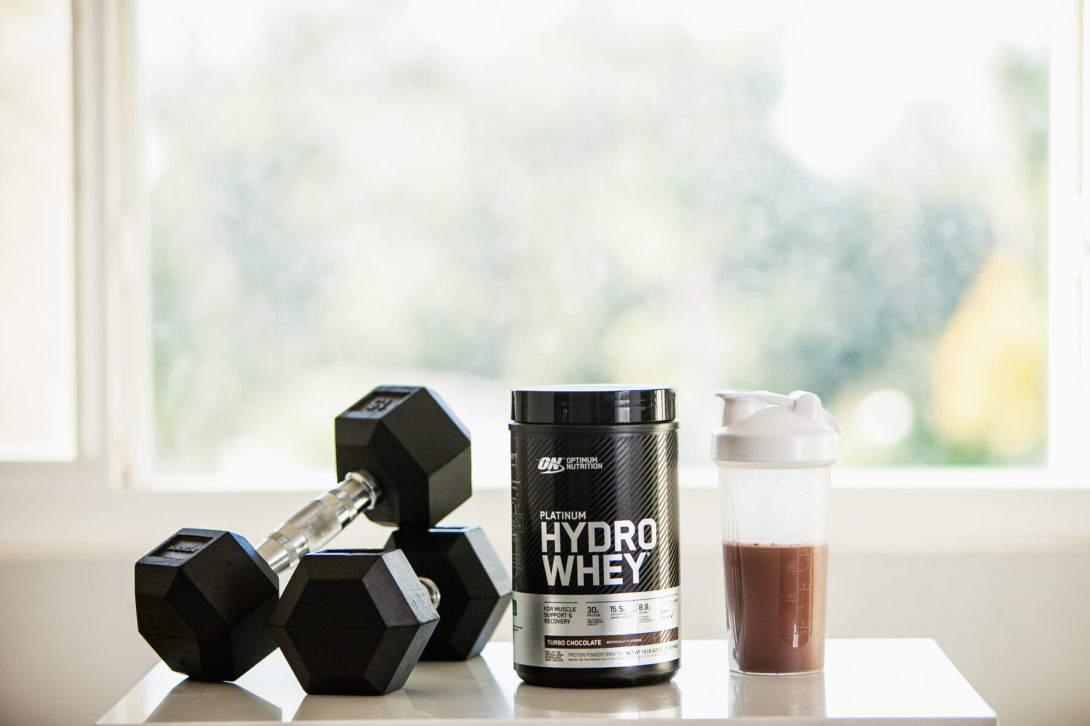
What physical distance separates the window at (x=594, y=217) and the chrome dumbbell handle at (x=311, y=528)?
2.18 feet

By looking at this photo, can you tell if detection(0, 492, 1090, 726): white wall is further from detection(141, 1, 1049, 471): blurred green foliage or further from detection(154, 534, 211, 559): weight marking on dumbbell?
detection(154, 534, 211, 559): weight marking on dumbbell

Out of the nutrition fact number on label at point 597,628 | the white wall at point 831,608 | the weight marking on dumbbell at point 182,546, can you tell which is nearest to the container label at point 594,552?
the nutrition fact number on label at point 597,628

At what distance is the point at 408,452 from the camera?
92cm

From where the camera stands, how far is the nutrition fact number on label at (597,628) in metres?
0.79

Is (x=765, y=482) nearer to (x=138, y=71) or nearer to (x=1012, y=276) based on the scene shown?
(x=1012, y=276)

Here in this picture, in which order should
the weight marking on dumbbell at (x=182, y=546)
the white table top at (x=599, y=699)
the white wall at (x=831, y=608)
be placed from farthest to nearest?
1. the white wall at (x=831, y=608)
2. the weight marking on dumbbell at (x=182, y=546)
3. the white table top at (x=599, y=699)

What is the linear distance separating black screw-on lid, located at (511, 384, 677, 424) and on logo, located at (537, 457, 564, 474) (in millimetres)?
26

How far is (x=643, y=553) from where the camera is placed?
0.81 meters

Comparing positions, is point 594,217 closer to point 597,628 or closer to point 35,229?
point 35,229

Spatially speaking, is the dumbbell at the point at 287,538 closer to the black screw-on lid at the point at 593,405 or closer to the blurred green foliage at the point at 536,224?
the black screw-on lid at the point at 593,405

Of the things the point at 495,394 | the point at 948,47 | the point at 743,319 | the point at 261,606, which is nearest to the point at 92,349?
the point at 495,394

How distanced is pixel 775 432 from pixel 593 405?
139 mm

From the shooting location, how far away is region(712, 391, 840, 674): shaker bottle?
2.72 ft

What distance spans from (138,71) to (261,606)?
3.07ft
